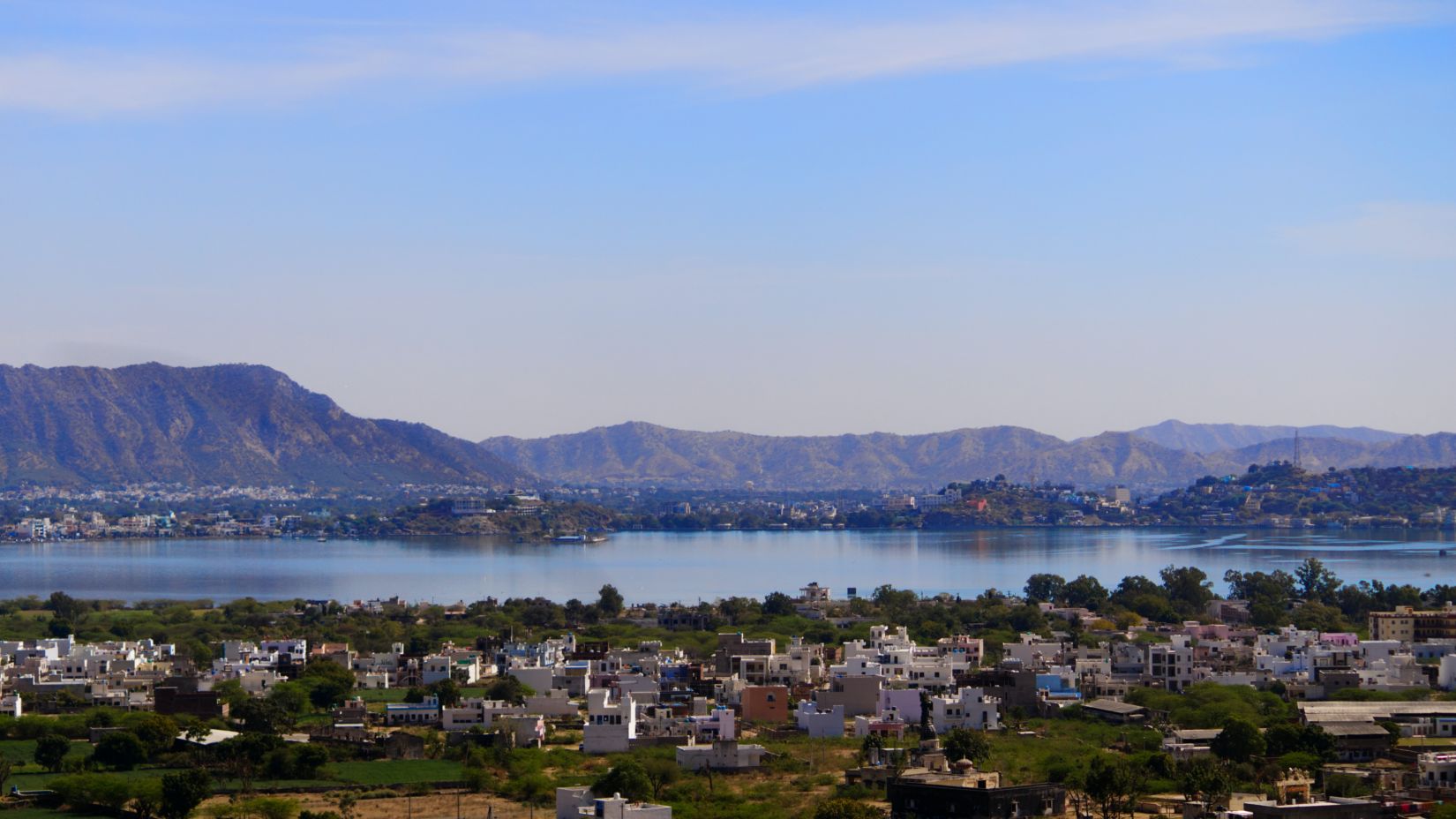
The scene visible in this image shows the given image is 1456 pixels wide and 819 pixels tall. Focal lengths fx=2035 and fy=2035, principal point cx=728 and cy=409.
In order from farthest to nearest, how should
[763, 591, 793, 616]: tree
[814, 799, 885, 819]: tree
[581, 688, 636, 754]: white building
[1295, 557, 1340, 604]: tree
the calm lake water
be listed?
the calm lake water, [1295, 557, 1340, 604]: tree, [763, 591, 793, 616]: tree, [581, 688, 636, 754]: white building, [814, 799, 885, 819]: tree

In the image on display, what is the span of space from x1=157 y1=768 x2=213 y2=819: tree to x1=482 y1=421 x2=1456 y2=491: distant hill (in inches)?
4880

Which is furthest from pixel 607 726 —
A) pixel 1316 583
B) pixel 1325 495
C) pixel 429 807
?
pixel 1325 495

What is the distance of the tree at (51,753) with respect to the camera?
15.1 meters

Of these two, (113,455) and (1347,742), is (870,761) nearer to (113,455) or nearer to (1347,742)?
(1347,742)

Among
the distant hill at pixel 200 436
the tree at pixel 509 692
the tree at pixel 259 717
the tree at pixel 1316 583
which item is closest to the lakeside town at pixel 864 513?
the distant hill at pixel 200 436

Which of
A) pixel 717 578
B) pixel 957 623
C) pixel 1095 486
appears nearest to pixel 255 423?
pixel 1095 486

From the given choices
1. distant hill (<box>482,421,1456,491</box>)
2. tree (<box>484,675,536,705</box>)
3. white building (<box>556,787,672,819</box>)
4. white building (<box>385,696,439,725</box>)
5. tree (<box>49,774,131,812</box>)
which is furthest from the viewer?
distant hill (<box>482,421,1456,491</box>)

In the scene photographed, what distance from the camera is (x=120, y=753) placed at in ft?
49.9

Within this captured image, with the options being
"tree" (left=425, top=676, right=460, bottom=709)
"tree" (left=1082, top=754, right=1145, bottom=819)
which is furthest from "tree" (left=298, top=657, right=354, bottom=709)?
"tree" (left=1082, top=754, right=1145, bottom=819)

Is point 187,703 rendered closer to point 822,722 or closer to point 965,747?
point 822,722

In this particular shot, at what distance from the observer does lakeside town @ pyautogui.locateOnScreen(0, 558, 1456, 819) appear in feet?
43.2

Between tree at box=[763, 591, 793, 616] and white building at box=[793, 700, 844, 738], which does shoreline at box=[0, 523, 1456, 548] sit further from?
white building at box=[793, 700, 844, 738]

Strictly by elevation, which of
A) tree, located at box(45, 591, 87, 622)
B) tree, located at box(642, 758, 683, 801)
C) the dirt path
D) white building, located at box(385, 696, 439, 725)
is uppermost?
tree, located at box(45, 591, 87, 622)

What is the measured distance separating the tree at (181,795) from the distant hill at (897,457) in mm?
123961
